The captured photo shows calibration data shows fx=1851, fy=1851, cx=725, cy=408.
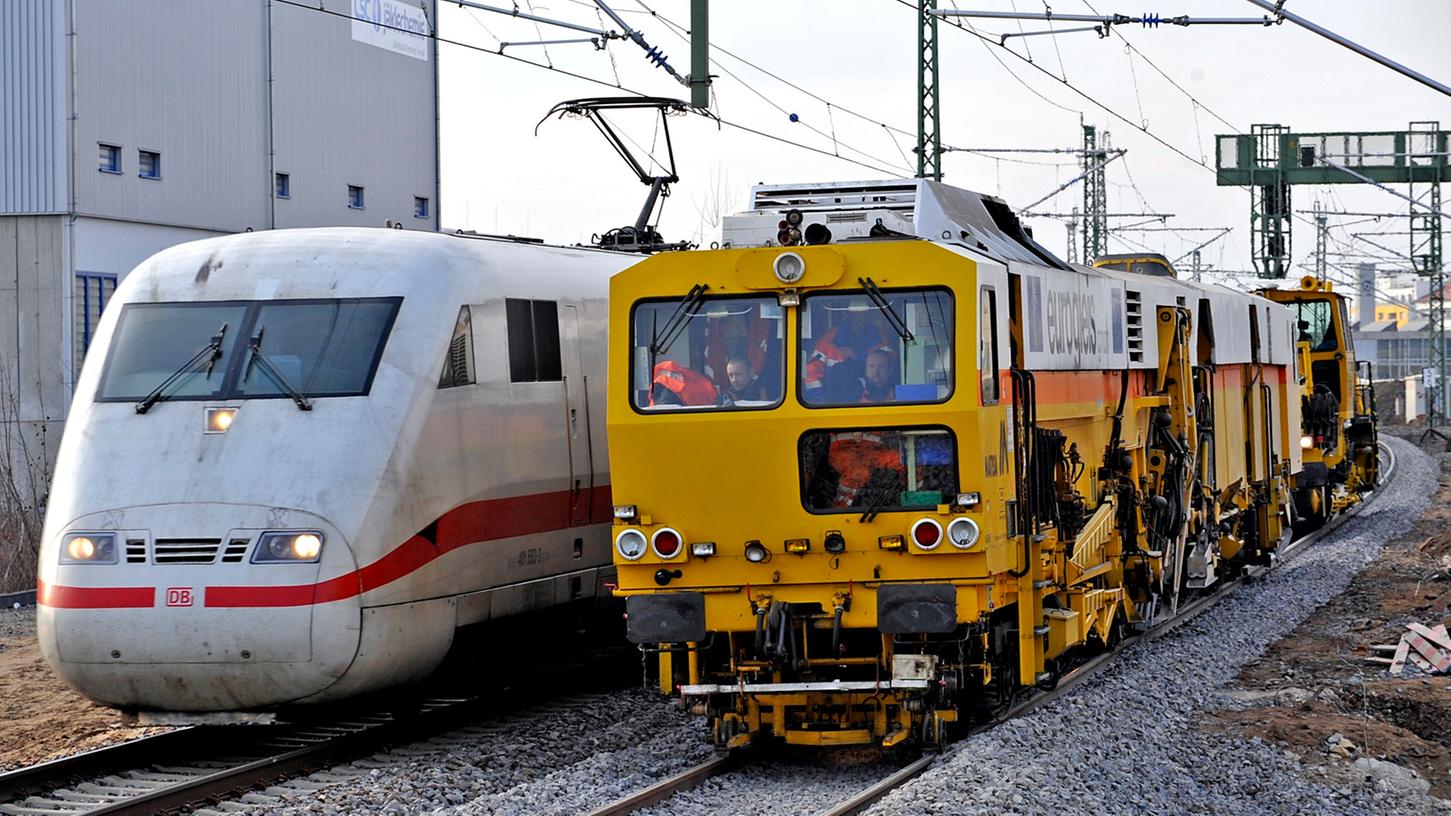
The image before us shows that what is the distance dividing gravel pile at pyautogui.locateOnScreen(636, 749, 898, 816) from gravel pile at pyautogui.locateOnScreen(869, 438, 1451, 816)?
54 cm

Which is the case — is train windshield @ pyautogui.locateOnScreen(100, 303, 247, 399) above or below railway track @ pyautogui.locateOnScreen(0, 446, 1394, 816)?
above

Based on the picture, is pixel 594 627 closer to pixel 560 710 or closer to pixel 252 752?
pixel 560 710

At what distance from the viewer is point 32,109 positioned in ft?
97.6

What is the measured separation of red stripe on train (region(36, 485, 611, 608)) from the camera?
1063 cm

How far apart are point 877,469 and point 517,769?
113 inches

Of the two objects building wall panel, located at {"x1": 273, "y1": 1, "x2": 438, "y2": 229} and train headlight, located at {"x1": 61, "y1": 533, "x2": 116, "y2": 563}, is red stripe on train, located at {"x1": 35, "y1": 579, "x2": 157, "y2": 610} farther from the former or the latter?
building wall panel, located at {"x1": 273, "y1": 1, "x2": 438, "y2": 229}

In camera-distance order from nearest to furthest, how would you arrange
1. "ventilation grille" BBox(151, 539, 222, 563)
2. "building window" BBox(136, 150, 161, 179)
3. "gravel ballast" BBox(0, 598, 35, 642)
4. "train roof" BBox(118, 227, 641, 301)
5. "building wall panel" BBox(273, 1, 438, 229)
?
"ventilation grille" BBox(151, 539, 222, 563)
"train roof" BBox(118, 227, 641, 301)
"gravel ballast" BBox(0, 598, 35, 642)
"building window" BBox(136, 150, 161, 179)
"building wall panel" BBox(273, 1, 438, 229)

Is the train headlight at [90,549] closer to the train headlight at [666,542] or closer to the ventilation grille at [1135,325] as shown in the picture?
the train headlight at [666,542]

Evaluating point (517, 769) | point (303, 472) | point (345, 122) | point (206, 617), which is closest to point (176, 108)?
point (345, 122)

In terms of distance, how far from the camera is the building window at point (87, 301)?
30328 millimetres

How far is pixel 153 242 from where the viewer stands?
31.8m

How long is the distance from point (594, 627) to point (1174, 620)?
596cm

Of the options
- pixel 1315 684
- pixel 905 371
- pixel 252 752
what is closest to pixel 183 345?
pixel 252 752

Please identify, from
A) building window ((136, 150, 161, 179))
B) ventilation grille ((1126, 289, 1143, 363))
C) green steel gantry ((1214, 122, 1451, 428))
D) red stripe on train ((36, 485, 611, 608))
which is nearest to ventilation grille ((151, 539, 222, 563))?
red stripe on train ((36, 485, 611, 608))
